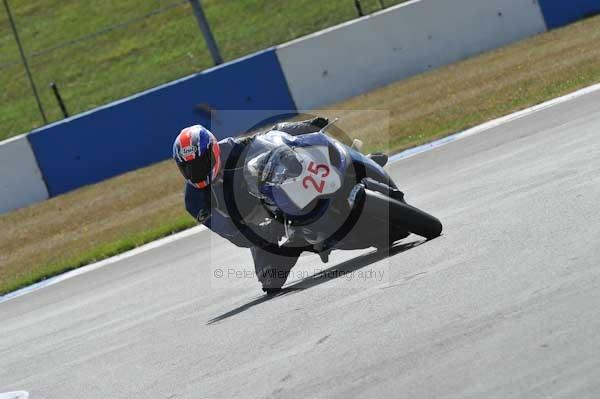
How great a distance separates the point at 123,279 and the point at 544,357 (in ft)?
24.0

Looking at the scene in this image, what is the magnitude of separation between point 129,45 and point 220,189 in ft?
60.4

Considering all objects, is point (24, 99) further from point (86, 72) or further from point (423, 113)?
point (423, 113)

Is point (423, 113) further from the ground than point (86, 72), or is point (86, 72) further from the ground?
point (86, 72)

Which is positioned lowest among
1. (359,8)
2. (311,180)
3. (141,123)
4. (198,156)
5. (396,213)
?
(141,123)

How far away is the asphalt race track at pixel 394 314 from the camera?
484cm

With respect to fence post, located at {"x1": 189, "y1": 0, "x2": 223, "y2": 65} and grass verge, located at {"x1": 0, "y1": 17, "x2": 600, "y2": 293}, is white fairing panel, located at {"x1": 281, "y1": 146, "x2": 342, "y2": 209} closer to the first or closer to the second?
grass verge, located at {"x1": 0, "y1": 17, "x2": 600, "y2": 293}

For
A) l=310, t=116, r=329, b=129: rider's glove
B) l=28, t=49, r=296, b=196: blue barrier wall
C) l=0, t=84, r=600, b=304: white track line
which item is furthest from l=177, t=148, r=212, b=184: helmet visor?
l=28, t=49, r=296, b=196: blue barrier wall

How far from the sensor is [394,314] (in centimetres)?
607

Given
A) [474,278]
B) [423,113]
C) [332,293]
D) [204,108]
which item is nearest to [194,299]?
[332,293]

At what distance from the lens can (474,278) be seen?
20.5ft

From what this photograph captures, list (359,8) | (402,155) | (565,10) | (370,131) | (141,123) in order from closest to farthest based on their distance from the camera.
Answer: (402,155)
(370,131)
(141,123)
(565,10)
(359,8)

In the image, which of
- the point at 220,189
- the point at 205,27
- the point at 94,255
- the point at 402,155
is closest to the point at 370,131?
the point at 402,155

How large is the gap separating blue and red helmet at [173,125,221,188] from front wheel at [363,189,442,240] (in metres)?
1.08

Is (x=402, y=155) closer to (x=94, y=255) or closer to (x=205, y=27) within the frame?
(x=94, y=255)
